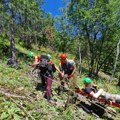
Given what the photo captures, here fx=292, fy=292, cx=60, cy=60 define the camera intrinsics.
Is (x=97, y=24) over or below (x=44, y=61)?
over

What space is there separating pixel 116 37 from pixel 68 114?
24.2 m

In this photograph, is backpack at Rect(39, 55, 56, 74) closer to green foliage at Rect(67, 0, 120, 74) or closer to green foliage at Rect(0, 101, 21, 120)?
green foliage at Rect(0, 101, 21, 120)

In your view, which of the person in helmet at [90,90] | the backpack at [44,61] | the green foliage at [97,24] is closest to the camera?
the person in helmet at [90,90]

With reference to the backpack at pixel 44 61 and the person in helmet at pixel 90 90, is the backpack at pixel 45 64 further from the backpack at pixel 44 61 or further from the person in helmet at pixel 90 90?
the person in helmet at pixel 90 90

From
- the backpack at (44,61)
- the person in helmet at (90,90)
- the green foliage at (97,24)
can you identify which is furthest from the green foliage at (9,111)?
the green foliage at (97,24)

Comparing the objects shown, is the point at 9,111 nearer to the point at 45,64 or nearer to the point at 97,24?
the point at 45,64

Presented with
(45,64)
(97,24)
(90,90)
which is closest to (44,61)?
(45,64)

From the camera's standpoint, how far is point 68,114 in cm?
1023

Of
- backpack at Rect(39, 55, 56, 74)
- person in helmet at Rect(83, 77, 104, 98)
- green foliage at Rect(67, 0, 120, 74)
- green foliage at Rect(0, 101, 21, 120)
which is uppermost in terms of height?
green foliage at Rect(67, 0, 120, 74)

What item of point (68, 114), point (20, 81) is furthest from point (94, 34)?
point (68, 114)

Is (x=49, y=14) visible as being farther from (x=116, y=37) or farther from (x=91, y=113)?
(x=91, y=113)

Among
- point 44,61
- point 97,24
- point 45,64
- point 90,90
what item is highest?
point 97,24

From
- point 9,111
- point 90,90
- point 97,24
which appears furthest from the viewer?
point 97,24

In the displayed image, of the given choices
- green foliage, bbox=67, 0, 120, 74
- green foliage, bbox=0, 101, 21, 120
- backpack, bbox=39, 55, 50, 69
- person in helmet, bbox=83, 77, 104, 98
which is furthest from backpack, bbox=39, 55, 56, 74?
green foliage, bbox=67, 0, 120, 74
